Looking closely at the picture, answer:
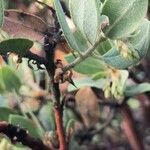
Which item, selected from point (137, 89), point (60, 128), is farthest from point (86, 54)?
point (137, 89)

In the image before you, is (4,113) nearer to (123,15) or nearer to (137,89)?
(137,89)

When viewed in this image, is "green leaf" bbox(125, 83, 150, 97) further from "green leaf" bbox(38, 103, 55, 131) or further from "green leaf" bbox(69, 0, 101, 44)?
"green leaf" bbox(69, 0, 101, 44)

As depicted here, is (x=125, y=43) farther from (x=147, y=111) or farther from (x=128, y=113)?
(x=147, y=111)

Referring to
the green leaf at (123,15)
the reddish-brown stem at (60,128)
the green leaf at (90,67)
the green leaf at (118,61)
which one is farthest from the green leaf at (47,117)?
the green leaf at (123,15)

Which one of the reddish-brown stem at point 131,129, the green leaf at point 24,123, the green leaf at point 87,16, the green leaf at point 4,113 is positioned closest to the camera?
the green leaf at point 87,16

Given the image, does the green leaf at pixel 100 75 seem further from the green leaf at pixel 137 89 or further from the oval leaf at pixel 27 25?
the oval leaf at pixel 27 25

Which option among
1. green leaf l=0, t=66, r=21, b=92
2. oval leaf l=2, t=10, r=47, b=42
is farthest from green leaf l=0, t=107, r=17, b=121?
oval leaf l=2, t=10, r=47, b=42
